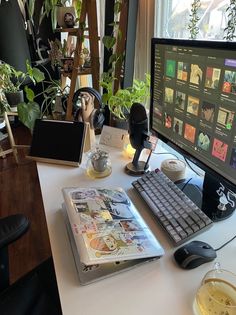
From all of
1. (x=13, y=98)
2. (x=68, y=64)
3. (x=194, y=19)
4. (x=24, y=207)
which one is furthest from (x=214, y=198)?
(x=13, y=98)

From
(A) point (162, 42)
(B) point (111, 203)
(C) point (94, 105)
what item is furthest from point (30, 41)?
(B) point (111, 203)

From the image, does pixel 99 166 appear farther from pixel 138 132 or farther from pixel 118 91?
pixel 118 91

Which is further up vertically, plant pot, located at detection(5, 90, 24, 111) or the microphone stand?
the microphone stand

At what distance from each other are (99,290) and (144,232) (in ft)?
0.62

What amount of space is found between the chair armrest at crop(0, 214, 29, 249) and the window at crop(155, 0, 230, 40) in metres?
1.22

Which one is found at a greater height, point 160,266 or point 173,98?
point 173,98

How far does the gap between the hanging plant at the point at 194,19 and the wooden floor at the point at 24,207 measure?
1568 mm

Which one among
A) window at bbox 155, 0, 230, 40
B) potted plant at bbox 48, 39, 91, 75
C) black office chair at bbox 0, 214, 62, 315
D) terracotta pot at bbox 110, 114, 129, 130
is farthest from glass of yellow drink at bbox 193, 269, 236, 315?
potted plant at bbox 48, 39, 91, 75

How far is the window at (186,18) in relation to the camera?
4.17 feet

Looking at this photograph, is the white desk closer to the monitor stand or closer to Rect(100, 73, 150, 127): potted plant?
the monitor stand

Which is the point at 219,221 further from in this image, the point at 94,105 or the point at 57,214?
the point at 94,105

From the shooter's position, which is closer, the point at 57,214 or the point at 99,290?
the point at 99,290

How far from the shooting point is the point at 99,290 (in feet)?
1.92

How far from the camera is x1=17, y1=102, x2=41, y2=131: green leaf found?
171cm
